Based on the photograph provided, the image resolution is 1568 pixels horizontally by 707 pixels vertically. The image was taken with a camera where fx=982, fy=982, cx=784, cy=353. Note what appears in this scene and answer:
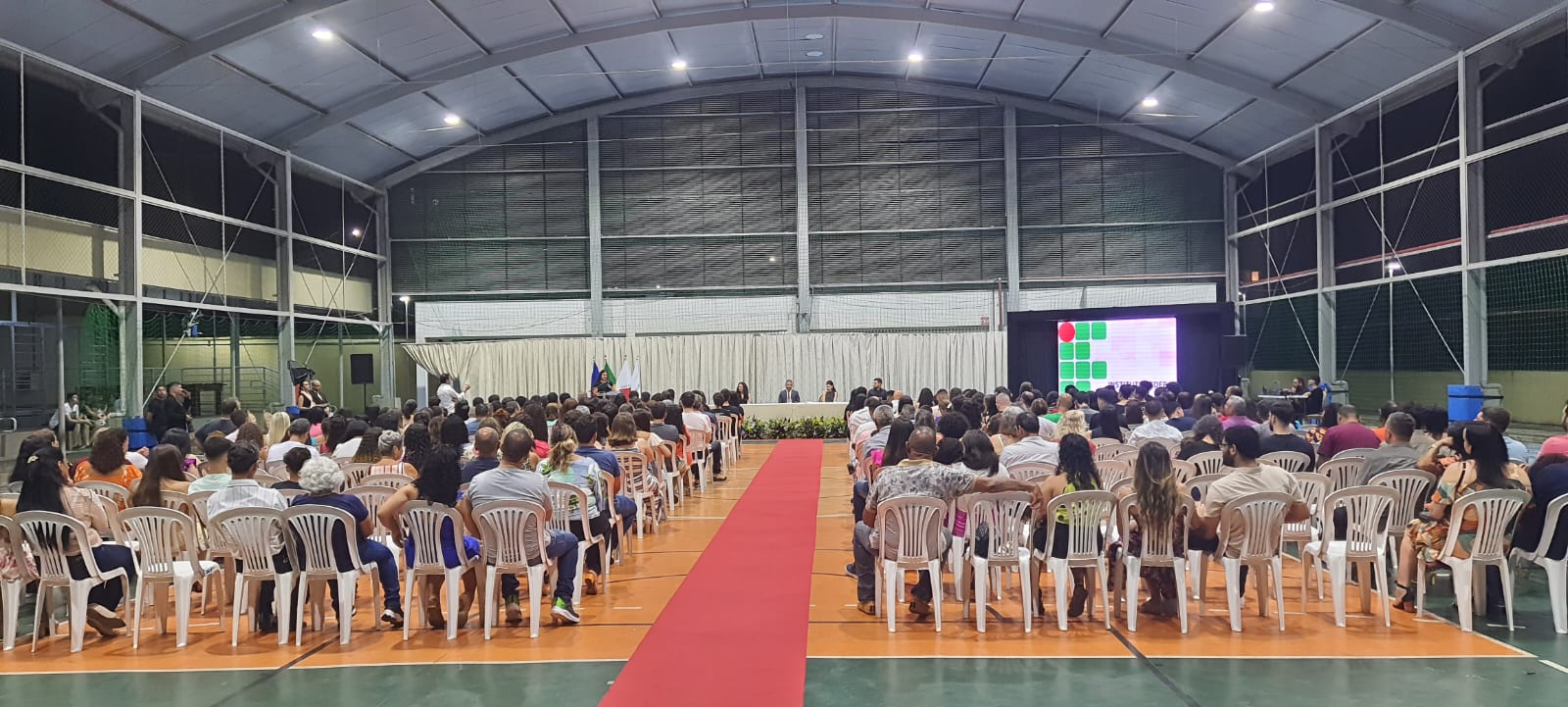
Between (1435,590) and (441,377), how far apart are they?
19.3 m

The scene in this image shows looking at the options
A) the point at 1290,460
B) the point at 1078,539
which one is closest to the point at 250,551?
the point at 1078,539

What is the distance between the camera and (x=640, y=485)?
8.18m

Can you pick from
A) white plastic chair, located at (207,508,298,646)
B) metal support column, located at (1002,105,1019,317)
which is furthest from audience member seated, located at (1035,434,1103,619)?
metal support column, located at (1002,105,1019,317)

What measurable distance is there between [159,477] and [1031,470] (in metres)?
5.13

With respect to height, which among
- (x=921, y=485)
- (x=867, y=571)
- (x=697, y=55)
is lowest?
(x=867, y=571)

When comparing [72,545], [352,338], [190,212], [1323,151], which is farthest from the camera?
[352,338]

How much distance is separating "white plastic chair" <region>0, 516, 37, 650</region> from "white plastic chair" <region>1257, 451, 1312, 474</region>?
734 cm

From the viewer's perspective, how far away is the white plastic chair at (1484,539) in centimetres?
494

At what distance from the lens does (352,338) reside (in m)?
21.0

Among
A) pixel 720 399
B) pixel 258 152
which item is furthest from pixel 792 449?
pixel 258 152

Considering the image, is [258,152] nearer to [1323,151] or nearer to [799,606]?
[799,606]

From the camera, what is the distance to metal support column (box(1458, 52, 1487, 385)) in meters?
13.5

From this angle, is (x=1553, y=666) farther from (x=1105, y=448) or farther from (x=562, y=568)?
(x=562, y=568)

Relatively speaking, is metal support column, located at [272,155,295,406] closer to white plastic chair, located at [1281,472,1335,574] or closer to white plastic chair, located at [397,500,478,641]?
white plastic chair, located at [397,500,478,641]
